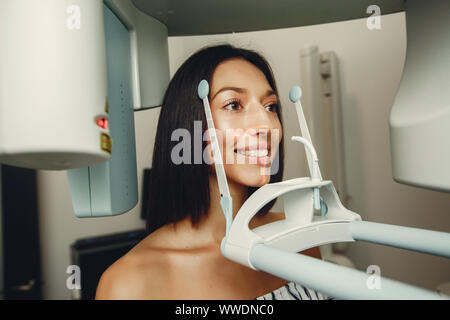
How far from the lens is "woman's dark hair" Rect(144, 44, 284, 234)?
0.69 metres

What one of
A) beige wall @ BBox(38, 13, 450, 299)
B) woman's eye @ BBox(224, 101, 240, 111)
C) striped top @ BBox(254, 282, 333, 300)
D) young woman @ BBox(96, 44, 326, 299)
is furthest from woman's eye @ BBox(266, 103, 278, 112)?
striped top @ BBox(254, 282, 333, 300)

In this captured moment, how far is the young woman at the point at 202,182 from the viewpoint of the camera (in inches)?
24.8

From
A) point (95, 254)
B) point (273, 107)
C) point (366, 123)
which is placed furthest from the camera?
point (95, 254)

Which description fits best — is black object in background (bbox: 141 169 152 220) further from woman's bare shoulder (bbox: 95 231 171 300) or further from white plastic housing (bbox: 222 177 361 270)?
white plastic housing (bbox: 222 177 361 270)

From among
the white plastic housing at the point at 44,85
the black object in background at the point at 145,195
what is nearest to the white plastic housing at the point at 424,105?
the white plastic housing at the point at 44,85

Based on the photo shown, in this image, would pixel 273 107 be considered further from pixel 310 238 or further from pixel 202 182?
pixel 310 238

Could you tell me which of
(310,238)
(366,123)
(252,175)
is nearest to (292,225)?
(310,238)

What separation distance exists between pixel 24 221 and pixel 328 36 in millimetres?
1243

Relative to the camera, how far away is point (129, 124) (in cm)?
62

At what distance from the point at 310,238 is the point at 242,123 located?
0.89 ft

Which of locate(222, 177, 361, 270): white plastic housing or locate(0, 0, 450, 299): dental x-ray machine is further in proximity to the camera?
locate(222, 177, 361, 270): white plastic housing

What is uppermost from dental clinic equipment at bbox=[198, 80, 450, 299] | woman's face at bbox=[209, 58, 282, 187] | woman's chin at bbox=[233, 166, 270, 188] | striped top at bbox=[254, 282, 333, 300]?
woman's face at bbox=[209, 58, 282, 187]

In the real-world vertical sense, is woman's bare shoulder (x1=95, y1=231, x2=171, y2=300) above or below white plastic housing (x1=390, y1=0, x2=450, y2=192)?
below

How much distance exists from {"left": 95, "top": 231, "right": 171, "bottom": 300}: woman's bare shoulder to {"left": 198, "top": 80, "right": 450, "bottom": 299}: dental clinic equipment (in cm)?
21
